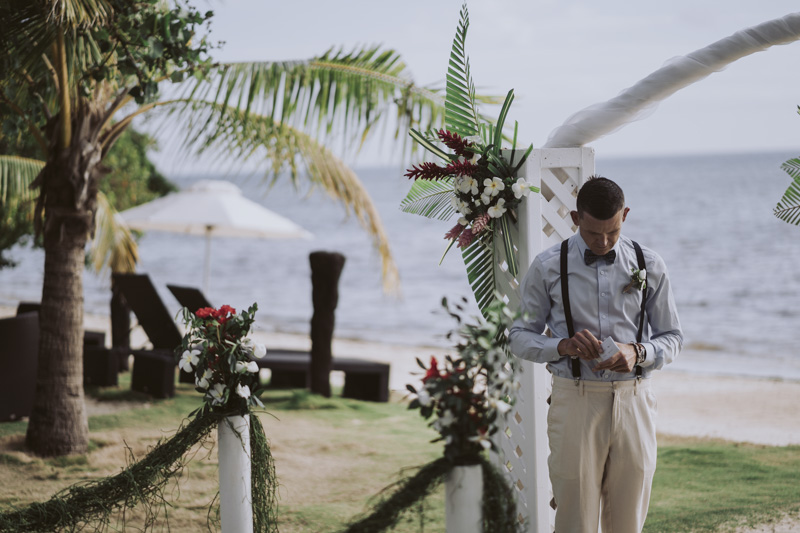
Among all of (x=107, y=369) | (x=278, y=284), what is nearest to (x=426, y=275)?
(x=278, y=284)

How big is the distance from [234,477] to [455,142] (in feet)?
5.82

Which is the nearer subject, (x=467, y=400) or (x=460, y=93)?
(x=467, y=400)

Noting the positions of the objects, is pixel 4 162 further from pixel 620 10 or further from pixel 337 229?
pixel 620 10

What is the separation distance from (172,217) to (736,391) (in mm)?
8384

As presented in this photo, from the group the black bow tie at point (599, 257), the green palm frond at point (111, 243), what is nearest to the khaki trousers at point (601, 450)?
the black bow tie at point (599, 257)

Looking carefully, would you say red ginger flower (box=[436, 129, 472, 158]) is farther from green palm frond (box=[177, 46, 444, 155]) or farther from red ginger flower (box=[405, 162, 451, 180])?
green palm frond (box=[177, 46, 444, 155])

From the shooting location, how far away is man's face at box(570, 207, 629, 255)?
3166 millimetres

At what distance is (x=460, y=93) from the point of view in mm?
3961

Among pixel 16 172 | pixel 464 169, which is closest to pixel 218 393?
pixel 464 169

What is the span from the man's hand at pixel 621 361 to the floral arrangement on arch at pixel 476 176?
80cm

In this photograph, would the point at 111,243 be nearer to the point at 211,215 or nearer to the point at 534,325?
the point at 211,215

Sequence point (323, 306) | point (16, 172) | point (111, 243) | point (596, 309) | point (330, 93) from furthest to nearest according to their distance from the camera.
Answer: point (111, 243)
point (16, 172)
point (323, 306)
point (330, 93)
point (596, 309)

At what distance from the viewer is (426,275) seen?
36.2 m

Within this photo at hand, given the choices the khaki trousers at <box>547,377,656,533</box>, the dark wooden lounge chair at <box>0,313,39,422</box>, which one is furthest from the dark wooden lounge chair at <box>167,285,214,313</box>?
the khaki trousers at <box>547,377,656,533</box>
